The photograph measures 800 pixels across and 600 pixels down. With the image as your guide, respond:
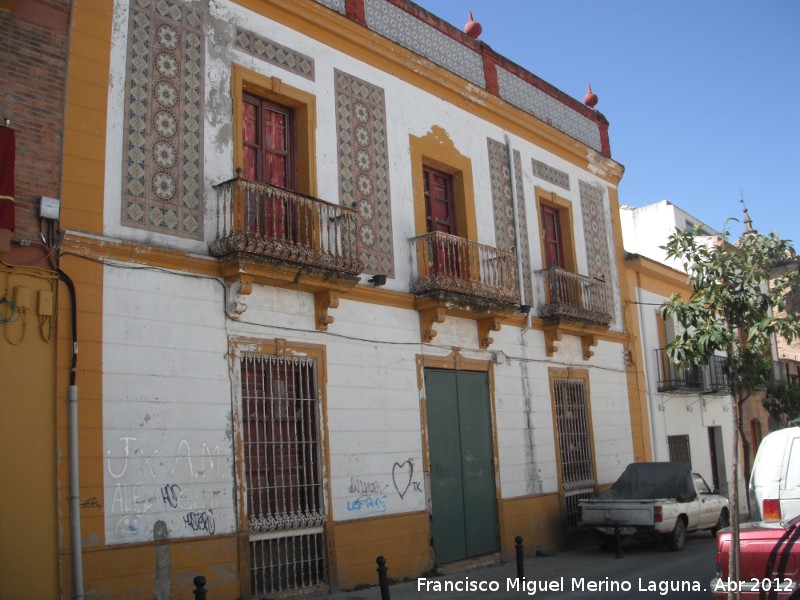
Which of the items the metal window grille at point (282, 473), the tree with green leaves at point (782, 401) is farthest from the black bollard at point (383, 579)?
the tree with green leaves at point (782, 401)

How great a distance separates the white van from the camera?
966 centimetres

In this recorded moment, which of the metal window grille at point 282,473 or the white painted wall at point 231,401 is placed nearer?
the white painted wall at point 231,401

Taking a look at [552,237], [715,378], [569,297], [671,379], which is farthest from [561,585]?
[715,378]

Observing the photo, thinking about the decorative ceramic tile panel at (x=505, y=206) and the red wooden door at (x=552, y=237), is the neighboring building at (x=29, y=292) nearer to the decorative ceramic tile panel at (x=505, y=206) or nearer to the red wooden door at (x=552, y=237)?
the decorative ceramic tile panel at (x=505, y=206)

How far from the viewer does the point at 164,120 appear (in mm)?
9711

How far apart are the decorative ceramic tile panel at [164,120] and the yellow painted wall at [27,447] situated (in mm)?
1601

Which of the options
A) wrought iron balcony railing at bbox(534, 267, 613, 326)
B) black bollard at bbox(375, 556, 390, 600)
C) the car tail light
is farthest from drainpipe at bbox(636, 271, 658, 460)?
black bollard at bbox(375, 556, 390, 600)

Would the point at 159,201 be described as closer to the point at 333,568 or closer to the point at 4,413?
the point at 4,413

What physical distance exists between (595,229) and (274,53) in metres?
9.47

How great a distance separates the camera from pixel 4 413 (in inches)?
304

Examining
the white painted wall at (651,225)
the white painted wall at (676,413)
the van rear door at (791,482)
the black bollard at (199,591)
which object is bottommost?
the black bollard at (199,591)

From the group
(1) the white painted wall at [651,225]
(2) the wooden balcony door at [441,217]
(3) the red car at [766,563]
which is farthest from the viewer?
(1) the white painted wall at [651,225]

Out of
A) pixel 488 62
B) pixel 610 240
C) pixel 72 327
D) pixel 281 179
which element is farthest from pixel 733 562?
pixel 610 240

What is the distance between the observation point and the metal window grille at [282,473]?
986cm
